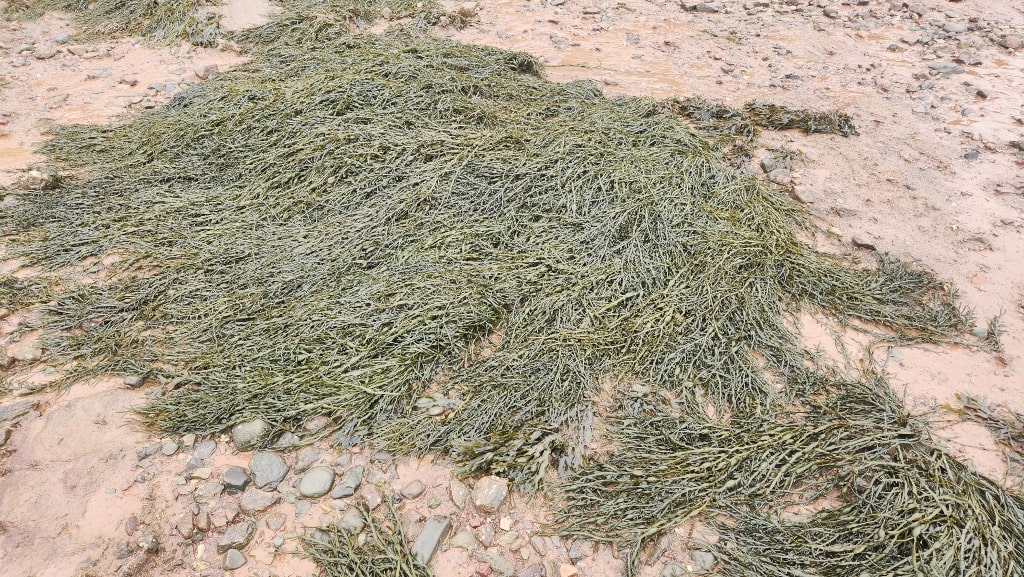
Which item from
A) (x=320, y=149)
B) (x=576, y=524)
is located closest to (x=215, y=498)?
(x=576, y=524)

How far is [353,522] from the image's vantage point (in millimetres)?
2307

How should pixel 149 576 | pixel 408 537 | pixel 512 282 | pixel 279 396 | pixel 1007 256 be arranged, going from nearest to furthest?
1. pixel 149 576
2. pixel 408 537
3. pixel 279 396
4. pixel 512 282
5. pixel 1007 256

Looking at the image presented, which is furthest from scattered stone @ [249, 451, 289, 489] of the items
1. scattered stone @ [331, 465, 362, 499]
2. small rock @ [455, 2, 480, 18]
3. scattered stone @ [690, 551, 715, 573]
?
small rock @ [455, 2, 480, 18]

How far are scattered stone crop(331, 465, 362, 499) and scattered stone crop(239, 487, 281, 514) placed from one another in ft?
0.81

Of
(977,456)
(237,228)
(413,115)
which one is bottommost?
(977,456)

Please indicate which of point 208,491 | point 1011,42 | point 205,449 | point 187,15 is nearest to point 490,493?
point 208,491

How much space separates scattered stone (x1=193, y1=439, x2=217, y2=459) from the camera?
100 inches

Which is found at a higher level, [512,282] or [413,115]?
[413,115]

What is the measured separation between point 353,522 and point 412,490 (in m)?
0.26

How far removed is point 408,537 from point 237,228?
240cm

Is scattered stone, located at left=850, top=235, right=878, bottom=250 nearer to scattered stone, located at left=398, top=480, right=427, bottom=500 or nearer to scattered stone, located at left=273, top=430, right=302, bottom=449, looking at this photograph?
scattered stone, located at left=398, top=480, right=427, bottom=500

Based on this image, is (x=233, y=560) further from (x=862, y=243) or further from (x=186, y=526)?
(x=862, y=243)

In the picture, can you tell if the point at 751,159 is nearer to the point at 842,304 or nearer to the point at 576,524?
the point at 842,304

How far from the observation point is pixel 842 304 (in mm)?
3293
